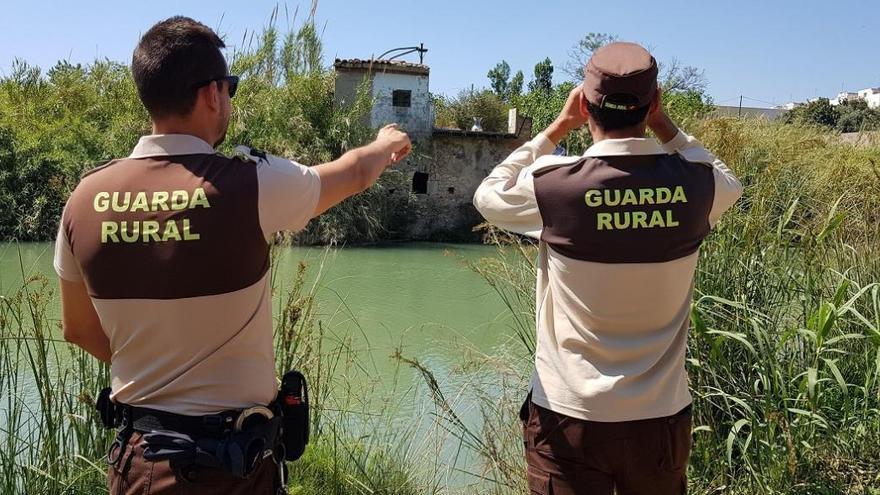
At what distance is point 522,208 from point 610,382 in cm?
40

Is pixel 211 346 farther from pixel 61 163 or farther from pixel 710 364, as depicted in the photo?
pixel 61 163

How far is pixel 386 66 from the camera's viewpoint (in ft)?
→ 57.4

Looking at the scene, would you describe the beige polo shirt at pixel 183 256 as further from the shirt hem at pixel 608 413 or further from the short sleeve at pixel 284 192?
the shirt hem at pixel 608 413

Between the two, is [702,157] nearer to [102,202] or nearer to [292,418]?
[292,418]

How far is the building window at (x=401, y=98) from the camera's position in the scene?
17922mm

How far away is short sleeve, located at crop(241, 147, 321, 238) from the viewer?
134 cm

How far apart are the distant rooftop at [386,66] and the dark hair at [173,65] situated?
52.1ft

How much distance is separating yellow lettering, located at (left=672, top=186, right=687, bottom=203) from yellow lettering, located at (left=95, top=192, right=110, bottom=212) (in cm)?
108

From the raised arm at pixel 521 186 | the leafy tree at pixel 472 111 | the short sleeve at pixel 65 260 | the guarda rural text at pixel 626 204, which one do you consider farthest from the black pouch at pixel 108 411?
the leafy tree at pixel 472 111

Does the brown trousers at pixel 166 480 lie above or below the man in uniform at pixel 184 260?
below

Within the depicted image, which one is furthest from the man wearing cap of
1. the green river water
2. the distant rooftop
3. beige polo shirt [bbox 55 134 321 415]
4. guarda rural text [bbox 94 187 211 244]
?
the distant rooftop

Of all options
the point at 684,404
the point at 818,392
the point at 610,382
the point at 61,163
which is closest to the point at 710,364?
the point at 818,392

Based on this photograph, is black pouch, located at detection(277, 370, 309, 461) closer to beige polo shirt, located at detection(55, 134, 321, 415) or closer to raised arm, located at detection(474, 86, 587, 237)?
beige polo shirt, located at detection(55, 134, 321, 415)

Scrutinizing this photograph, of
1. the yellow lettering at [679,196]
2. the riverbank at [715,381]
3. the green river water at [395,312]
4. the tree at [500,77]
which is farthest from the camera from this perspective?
the tree at [500,77]
